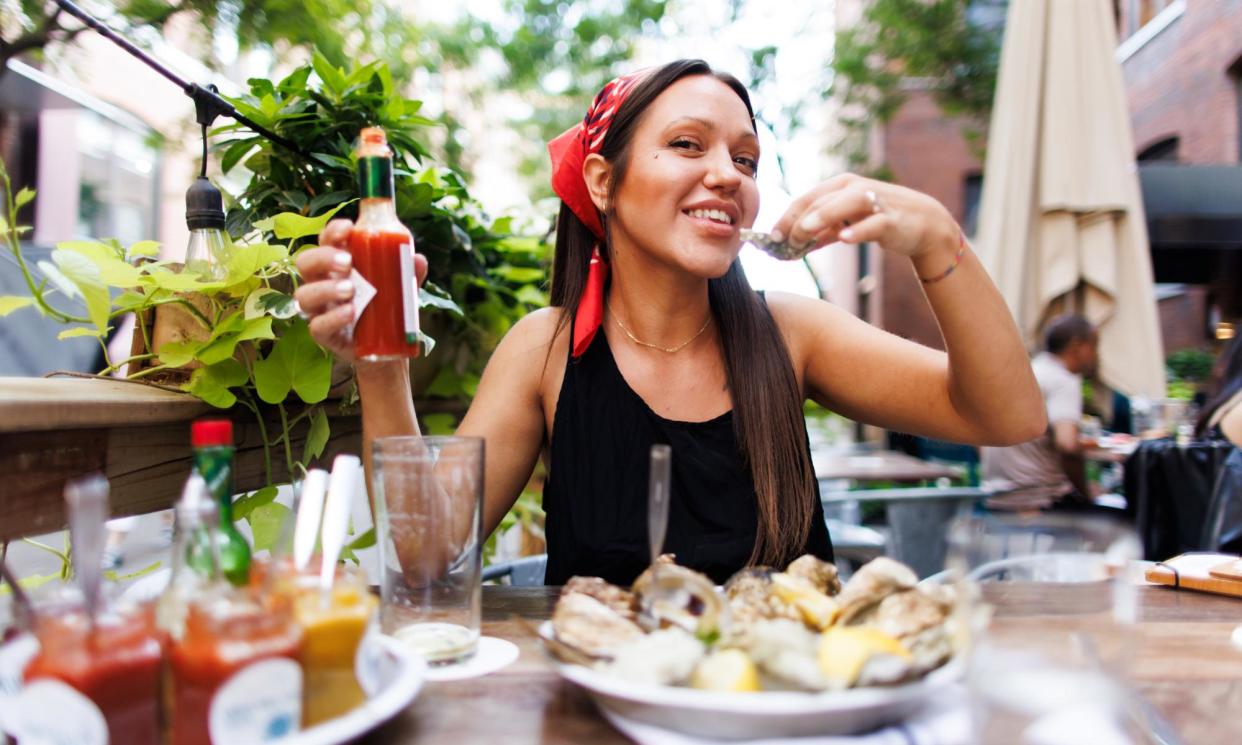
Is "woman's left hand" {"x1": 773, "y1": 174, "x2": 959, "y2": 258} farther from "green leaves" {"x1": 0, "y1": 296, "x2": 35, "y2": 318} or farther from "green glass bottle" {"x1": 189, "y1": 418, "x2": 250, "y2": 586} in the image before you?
"green leaves" {"x1": 0, "y1": 296, "x2": 35, "y2": 318}

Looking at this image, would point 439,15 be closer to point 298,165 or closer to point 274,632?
point 298,165

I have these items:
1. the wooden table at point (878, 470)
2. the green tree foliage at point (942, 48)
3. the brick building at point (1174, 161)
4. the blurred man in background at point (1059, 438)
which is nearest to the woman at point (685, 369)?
the wooden table at point (878, 470)

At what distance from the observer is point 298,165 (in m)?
1.79

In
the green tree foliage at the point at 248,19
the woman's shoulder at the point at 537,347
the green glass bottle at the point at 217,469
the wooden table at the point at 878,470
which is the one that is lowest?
the wooden table at the point at 878,470

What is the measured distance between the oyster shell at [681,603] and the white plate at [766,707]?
89mm

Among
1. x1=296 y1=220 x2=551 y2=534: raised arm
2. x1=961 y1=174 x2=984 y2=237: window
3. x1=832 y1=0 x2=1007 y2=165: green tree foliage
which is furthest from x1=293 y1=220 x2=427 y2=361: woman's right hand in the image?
x1=961 y1=174 x2=984 y2=237: window

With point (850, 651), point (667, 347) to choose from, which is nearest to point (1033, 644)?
point (850, 651)

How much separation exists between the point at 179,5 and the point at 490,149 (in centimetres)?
887

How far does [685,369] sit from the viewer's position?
1.92m

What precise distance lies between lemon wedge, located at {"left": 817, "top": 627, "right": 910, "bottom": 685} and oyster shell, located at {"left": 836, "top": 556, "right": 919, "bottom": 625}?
9 centimetres

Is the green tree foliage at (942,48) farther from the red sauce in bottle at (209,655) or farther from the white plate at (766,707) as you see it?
the red sauce in bottle at (209,655)

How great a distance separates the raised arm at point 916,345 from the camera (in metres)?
1.29

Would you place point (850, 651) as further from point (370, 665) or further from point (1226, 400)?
point (1226, 400)

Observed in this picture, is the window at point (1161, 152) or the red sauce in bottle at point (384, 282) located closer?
the red sauce in bottle at point (384, 282)
